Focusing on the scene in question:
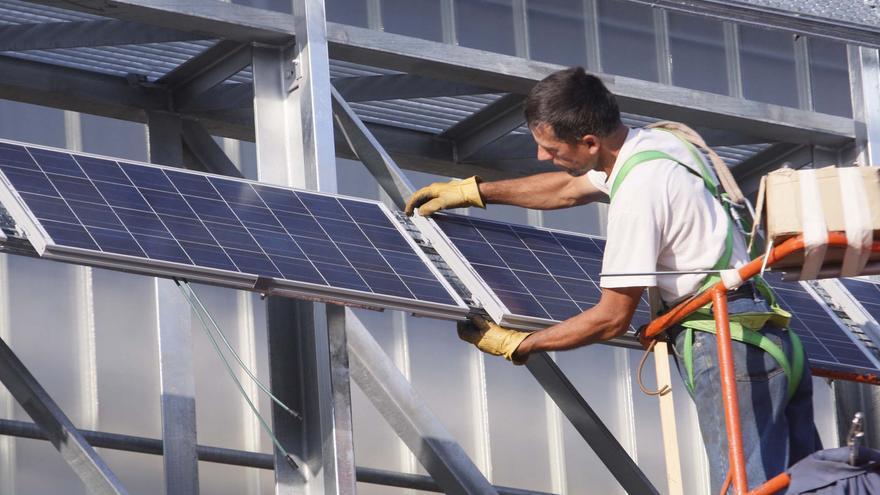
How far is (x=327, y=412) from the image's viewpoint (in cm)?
884

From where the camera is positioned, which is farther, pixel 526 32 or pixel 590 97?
pixel 526 32

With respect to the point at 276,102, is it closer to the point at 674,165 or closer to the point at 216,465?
the point at 674,165

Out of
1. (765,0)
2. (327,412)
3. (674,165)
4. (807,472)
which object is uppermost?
(765,0)

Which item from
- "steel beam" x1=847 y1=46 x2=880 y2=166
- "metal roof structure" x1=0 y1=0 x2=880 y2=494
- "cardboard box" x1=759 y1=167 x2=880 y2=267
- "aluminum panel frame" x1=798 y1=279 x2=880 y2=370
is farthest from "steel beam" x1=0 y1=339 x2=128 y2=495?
"steel beam" x1=847 y1=46 x2=880 y2=166

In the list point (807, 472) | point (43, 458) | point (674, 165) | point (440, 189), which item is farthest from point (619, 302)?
point (43, 458)

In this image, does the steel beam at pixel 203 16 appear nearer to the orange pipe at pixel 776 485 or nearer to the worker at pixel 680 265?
the worker at pixel 680 265

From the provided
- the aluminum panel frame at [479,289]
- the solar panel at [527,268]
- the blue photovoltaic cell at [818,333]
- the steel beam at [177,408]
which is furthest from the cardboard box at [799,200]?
the steel beam at [177,408]

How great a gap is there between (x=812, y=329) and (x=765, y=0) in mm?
2301

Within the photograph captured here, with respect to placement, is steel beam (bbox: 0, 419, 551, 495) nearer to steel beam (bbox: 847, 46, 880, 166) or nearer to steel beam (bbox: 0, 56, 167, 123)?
steel beam (bbox: 0, 56, 167, 123)

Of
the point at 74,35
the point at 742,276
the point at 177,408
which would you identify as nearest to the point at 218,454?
the point at 177,408

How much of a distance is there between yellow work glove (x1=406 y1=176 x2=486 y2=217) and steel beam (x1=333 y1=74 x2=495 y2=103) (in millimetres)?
2044

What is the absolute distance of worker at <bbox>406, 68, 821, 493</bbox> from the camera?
23.6ft

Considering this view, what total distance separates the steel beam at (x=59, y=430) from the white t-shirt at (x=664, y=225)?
2.65 m

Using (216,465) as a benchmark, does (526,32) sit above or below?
above
